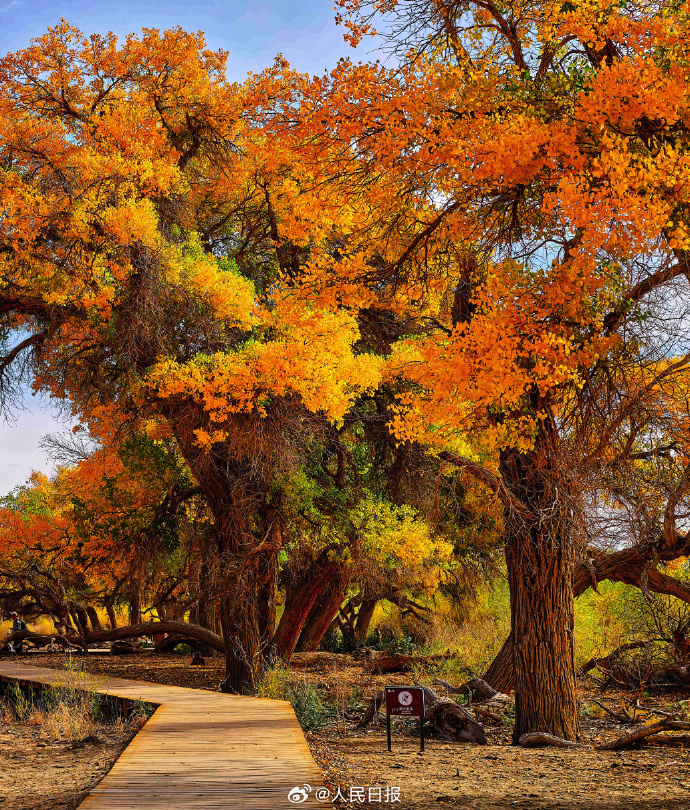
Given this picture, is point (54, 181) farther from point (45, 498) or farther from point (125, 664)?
point (45, 498)

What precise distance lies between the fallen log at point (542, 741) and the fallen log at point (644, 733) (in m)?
0.34

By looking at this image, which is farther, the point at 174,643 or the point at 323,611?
the point at 174,643

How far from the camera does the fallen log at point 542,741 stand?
858 centimetres

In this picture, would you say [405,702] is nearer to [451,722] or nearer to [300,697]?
[451,722]

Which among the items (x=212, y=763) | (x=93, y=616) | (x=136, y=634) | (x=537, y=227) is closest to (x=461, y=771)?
(x=212, y=763)

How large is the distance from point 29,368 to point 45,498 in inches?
499

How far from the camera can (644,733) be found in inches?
326

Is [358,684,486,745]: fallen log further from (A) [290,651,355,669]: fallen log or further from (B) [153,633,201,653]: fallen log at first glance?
(B) [153,633,201,653]: fallen log

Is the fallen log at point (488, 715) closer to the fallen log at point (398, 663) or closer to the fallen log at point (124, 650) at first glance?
the fallen log at point (398, 663)

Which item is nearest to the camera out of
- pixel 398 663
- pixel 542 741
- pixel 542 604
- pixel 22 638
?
pixel 542 741

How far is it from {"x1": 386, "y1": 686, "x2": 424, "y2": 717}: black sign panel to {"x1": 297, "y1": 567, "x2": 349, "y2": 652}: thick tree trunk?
9.57 m

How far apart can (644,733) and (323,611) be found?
1212 cm

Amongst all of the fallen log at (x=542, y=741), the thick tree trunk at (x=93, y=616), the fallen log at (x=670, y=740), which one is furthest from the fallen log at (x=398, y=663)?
the thick tree trunk at (x=93, y=616)

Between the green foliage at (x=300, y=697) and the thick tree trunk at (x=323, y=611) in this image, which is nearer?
the green foliage at (x=300, y=697)
